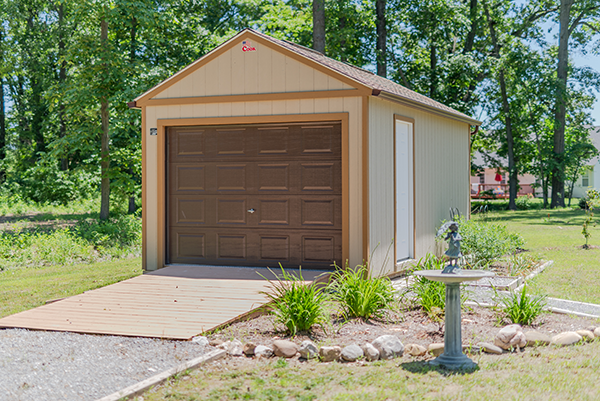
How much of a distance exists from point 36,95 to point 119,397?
2764 cm

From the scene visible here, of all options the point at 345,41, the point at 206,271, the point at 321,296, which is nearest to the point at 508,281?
the point at 321,296

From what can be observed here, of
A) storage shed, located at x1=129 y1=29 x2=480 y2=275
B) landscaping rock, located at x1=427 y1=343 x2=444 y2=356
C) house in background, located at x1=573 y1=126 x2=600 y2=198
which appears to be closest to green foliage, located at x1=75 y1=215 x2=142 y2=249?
storage shed, located at x1=129 y1=29 x2=480 y2=275

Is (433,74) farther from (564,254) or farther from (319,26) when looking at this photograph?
(564,254)

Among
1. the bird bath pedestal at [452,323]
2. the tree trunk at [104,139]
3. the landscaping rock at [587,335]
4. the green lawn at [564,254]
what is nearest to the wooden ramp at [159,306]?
the bird bath pedestal at [452,323]

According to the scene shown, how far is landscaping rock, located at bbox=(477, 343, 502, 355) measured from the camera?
492cm

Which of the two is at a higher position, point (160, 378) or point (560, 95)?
point (560, 95)

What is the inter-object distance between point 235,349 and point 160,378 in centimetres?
90

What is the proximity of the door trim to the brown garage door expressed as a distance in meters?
0.11

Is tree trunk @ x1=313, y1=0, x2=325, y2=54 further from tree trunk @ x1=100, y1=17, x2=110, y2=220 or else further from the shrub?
the shrub

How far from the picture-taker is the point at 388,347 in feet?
16.0

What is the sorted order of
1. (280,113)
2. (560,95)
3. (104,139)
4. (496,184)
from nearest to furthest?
(280,113) → (104,139) → (560,95) → (496,184)

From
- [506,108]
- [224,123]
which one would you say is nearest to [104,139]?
[224,123]

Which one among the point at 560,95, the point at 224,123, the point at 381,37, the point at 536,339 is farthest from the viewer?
the point at 560,95

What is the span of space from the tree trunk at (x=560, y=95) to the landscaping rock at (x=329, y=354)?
23403 mm
